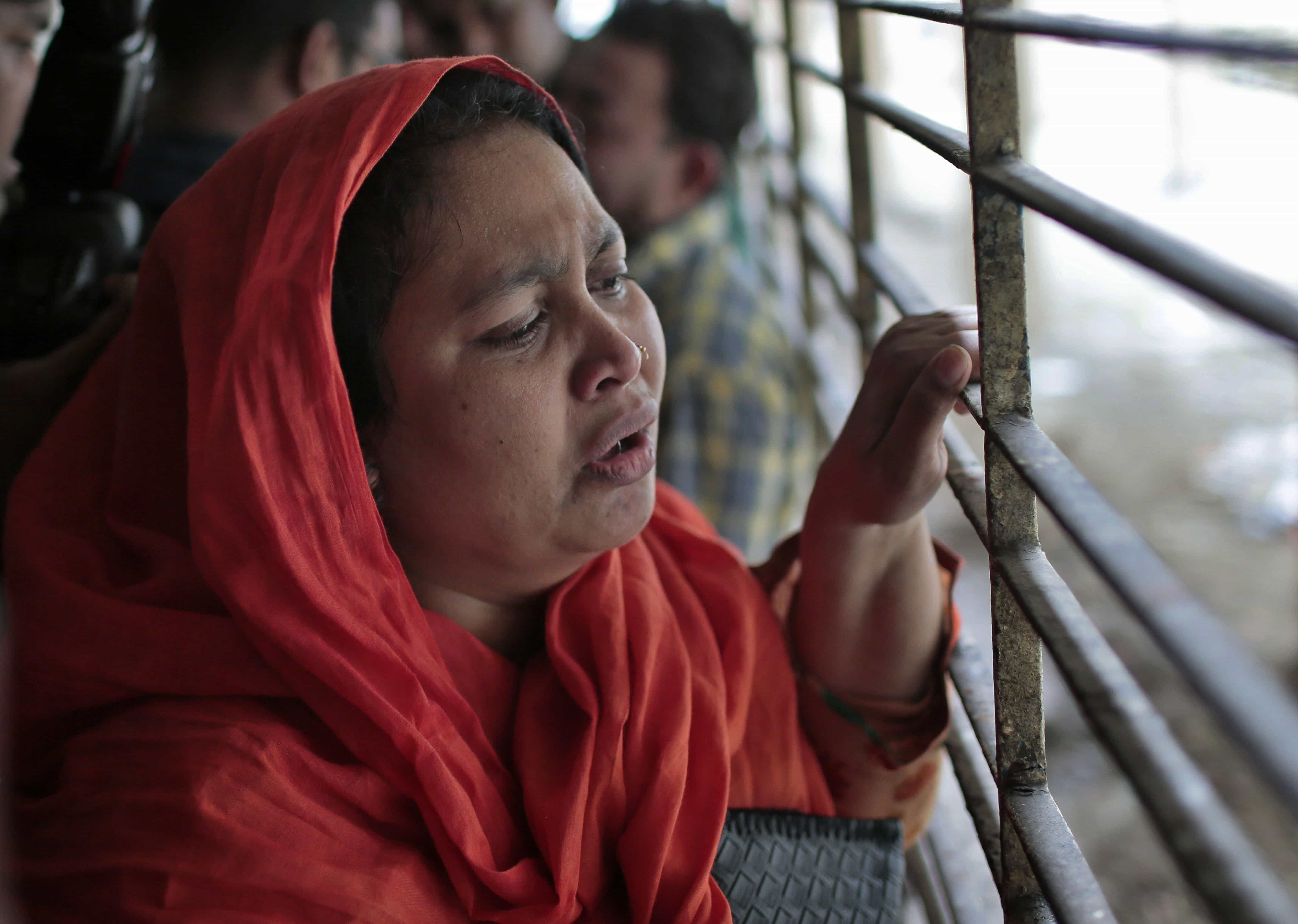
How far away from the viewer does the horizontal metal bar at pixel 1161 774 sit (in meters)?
0.47

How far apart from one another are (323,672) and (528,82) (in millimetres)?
571

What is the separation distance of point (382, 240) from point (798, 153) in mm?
1457

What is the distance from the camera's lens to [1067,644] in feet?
2.02

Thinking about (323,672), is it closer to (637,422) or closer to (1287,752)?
(637,422)

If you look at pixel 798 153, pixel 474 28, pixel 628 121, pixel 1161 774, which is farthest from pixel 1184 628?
pixel 474 28

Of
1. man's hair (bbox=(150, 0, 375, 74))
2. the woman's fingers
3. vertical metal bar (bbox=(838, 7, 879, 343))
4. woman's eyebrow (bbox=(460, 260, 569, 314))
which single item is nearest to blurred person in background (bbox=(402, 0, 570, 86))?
man's hair (bbox=(150, 0, 375, 74))

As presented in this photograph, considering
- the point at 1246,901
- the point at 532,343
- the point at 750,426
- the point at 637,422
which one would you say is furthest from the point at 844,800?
the point at 750,426

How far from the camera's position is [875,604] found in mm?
1075

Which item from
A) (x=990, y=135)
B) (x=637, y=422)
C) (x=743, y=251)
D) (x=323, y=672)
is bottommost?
(x=743, y=251)

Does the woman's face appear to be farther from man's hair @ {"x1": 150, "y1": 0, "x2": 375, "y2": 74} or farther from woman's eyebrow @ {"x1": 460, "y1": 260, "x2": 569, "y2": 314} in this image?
man's hair @ {"x1": 150, "y1": 0, "x2": 375, "y2": 74}

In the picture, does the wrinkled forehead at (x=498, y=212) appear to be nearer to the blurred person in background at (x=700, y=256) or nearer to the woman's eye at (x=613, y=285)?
the woman's eye at (x=613, y=285)

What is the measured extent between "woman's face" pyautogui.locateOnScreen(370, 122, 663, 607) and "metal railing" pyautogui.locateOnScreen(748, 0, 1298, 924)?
29cm

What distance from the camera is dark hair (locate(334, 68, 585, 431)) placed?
910 millimetres

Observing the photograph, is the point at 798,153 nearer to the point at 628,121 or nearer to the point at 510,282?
the point at 628,121
